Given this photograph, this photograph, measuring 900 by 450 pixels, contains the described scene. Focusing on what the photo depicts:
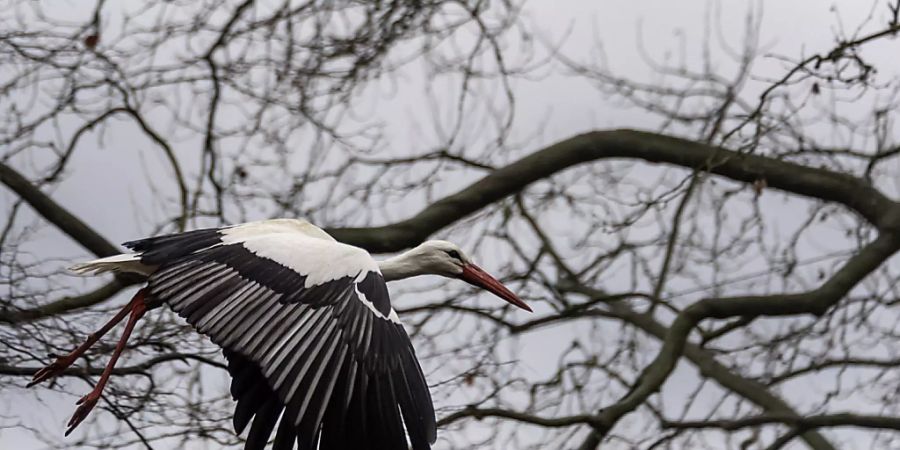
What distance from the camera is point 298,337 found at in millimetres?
7215

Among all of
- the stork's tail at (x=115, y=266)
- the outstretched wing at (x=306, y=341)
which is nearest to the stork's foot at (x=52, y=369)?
the stork's tail at (x=115, y=266)

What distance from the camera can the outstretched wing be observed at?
7059mm

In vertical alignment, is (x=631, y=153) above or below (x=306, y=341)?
above

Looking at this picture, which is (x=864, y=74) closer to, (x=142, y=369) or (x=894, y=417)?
(x=894, y=417)

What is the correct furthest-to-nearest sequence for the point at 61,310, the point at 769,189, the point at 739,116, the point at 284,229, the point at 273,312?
the point at 769,189 → the point at 739,116 → the point at 61,310 → the point at 284,229 → the point at 273,312

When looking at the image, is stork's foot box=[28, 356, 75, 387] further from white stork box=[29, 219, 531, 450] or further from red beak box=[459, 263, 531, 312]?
red beak box=[459, 263, 531, 312]

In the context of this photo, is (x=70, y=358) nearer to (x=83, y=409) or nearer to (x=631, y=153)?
(x=83, y=409)

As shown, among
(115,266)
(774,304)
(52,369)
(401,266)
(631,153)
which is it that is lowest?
(52,369)

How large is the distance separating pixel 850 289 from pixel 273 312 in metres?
4.89

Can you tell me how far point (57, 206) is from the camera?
35.9 ft

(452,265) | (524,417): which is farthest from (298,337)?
(524,417)

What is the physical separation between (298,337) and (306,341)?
Answer: 0.15 ft

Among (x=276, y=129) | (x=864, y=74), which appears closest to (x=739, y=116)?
(x=864, y=74)

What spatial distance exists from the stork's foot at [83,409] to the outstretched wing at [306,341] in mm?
569
